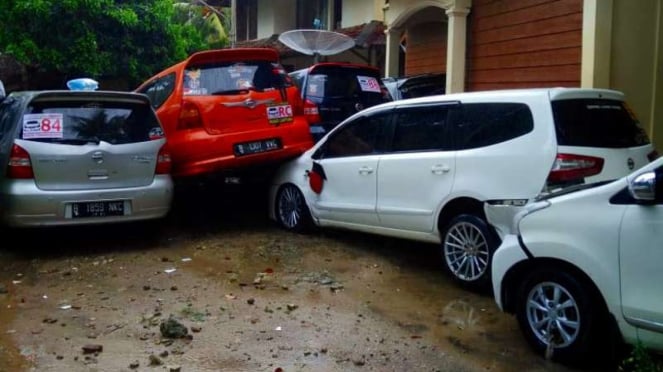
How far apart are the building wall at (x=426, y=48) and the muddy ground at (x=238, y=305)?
270 inches

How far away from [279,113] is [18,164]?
299 centimetres

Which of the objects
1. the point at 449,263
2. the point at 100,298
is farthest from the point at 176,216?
the point at 449,263

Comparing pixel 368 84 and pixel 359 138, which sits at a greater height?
pixel 368 84

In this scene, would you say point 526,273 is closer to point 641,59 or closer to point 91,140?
point 91,140

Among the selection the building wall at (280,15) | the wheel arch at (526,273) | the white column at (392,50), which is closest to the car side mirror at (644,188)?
the wheel arch at (526,273)

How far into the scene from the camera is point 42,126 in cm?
693

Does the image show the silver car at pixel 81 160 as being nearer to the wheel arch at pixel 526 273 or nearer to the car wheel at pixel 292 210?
the car wheel at pixel 292 210

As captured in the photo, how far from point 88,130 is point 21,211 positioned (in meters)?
1.06

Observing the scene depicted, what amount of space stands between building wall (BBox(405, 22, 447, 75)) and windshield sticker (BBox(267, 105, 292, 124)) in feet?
19.7

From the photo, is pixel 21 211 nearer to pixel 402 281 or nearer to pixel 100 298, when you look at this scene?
pixel 100 298

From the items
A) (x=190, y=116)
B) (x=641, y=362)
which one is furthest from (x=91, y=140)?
(x=641, y=362)

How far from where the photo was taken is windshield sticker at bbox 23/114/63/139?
6855 mm

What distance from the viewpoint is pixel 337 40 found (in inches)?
575

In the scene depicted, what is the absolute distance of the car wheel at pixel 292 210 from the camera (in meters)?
8.24
